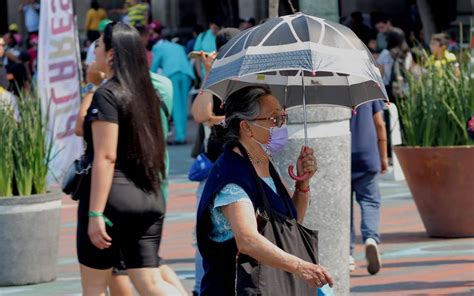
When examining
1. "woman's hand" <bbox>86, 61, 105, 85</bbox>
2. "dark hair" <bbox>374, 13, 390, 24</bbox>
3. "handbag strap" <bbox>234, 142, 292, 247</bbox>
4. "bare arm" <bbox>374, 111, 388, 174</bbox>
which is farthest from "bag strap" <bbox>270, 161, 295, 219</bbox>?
"dark hair" <bbox>374, 13, 390, 24</bbox>

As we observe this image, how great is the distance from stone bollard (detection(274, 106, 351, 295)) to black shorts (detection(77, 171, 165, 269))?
3.44ft

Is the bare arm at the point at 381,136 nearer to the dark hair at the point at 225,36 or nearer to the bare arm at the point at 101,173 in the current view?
the dark hair at the point at 225,36

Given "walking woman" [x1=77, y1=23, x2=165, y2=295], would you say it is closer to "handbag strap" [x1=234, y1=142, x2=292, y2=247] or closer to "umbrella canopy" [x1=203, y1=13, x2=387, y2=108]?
"umbrella canopy" [x1=203, y1=13, x2=387, y2=108]

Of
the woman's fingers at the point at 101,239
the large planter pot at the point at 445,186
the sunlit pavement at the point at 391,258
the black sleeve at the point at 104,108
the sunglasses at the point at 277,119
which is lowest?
the sunlit pavement at the point at 391,258

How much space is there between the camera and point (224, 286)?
16.8ft

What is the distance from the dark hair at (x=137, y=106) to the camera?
22.0 ft

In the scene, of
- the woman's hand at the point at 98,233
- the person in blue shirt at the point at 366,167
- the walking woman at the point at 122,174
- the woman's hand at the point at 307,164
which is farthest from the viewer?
the person in blue shirt at the point at 366,167

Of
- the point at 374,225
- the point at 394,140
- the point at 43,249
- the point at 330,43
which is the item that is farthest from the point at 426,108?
the point at 330,43

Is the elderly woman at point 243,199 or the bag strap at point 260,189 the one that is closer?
the elderly woman at point 243,199

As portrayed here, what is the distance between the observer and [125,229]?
6664 mm

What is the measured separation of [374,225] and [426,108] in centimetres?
200

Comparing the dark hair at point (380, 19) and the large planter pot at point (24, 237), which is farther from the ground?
the large planter pot at point (24, 237)

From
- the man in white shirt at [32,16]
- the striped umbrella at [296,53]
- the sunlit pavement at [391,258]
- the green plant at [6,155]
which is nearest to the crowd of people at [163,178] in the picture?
the striped umbrella at [296,53]

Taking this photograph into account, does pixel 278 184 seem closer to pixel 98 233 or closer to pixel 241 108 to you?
pixel 241 108
